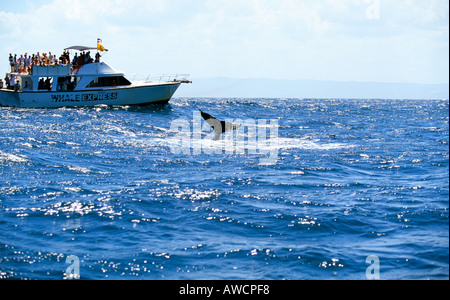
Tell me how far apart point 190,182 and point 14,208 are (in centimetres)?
677

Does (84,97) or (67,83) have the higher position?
(67,83)

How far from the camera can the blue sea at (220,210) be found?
11375 mm

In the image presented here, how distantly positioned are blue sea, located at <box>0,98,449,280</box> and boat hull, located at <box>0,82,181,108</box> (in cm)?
2381

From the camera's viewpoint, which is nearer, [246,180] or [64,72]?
[246,180]

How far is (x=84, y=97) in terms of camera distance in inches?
2156

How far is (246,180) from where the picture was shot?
20516 millimetres

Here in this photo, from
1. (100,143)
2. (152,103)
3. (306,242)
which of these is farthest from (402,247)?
(152,103)

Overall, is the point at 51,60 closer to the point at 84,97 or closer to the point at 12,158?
the point at 84,97

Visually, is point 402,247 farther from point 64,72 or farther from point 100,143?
point 64,72

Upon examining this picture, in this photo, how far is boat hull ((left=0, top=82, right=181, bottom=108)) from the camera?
177 ft
